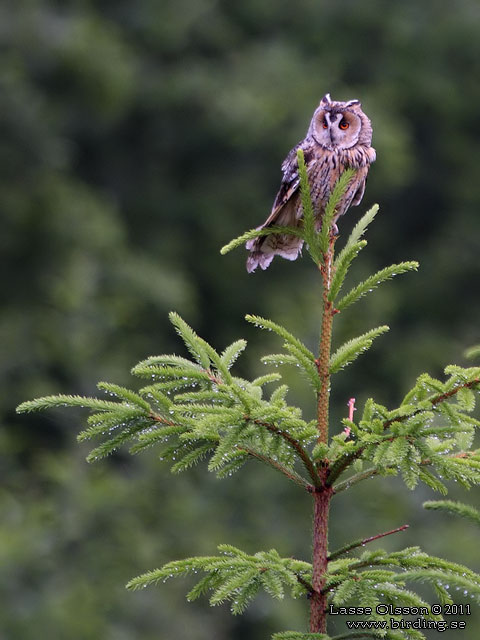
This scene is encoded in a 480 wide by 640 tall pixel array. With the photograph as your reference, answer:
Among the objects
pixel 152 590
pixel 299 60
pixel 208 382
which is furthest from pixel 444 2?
pixel 208 382

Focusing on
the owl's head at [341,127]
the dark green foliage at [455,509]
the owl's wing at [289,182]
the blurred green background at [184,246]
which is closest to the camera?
the dark green foliage at [455,509]

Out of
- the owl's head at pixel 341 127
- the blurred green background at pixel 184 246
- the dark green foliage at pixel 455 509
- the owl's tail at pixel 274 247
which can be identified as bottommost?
the dark green foliage at pixel 455 509

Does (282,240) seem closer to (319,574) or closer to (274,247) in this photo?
(274,247)

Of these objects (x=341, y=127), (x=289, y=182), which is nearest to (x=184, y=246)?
(x=341, y=127)

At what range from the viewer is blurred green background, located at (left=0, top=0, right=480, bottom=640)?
9.77 meters

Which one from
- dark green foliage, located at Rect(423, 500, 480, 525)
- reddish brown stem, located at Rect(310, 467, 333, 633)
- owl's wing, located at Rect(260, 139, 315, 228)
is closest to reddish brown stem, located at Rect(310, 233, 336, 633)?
reddish brown stem, located at Rect(310, 467, 333, 633)

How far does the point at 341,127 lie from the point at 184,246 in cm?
1569

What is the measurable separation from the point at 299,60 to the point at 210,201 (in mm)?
3755

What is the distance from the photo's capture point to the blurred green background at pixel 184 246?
384 inches

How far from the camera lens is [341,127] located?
391cm

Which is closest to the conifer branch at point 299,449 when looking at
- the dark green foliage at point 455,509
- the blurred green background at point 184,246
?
the dark green foliage at point 455,509

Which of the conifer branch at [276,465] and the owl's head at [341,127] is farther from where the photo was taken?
the owl's head at [341,127]

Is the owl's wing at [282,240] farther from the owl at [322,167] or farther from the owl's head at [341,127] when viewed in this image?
the owl's head at [341,127]

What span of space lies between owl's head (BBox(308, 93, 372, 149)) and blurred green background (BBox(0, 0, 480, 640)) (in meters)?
4.95
